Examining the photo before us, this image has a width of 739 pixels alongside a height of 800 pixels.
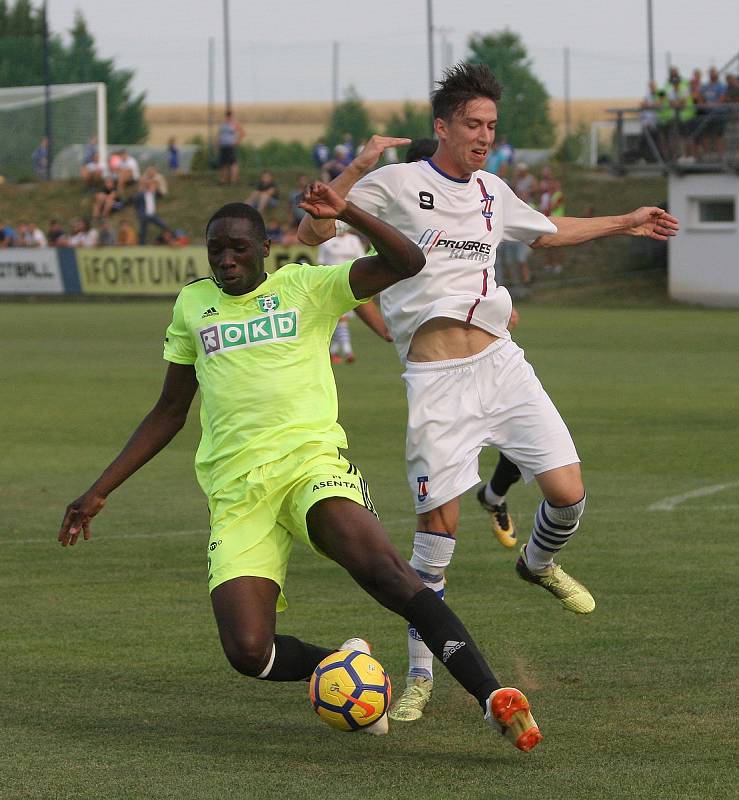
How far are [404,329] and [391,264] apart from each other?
4.44 ft

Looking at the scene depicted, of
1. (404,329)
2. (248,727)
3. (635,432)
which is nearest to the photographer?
(248,727)

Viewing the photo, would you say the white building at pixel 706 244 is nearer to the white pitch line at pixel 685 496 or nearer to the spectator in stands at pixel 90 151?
the spectator in stands at pixel 90 151

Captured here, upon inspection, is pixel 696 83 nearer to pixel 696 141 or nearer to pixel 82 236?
pixel 696 141

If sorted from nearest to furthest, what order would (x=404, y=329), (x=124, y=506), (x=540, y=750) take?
(x=540, y=750)
(x=404, y=329)
(x=124, y=506)

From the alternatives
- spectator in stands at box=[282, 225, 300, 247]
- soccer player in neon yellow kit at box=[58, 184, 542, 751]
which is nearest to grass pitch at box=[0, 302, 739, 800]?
soccer player in neon yellow kit at box=[58, 184, 542, 751]

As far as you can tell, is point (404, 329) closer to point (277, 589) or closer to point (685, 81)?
point (277, 589)

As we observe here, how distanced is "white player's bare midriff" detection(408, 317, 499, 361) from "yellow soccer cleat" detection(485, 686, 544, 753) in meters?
2.15

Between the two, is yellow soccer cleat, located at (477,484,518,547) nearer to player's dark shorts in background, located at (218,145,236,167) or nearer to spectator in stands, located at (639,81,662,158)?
spectator in stands, located at (639,81,662,158)

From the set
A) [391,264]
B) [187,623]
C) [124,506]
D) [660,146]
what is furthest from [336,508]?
[660,146]

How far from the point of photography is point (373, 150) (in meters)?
6.43

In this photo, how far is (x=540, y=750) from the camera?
18.6 feet

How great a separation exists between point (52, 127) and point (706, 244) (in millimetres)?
25239

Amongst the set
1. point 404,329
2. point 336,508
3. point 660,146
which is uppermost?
point 660,146

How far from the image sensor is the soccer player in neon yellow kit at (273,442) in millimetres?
5645
